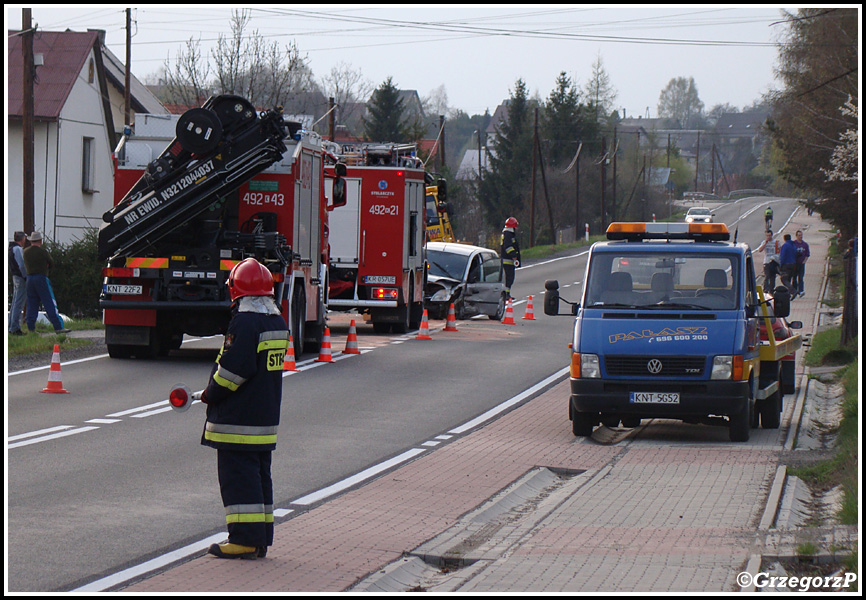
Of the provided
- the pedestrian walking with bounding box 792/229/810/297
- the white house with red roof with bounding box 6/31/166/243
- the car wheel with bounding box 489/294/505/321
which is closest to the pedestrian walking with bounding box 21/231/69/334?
the car wheel with bounding box 489/294/505/321

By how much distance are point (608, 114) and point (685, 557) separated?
11464 centimetres

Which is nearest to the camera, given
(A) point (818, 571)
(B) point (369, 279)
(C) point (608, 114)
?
(A) point (818, 571)

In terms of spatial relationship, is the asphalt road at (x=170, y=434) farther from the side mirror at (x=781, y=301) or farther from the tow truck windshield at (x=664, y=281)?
the side mirror at (x=781, y=301)

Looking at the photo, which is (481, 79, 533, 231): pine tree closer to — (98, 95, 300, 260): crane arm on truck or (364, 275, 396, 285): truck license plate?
(364, 275, 396, 285): truck license plate

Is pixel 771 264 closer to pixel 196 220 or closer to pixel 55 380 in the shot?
pixel 196 220

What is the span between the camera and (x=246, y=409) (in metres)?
6.92

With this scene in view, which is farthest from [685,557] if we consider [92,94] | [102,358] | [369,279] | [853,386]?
[92,94]

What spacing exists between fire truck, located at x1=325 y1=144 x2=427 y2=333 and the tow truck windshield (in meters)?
10.6

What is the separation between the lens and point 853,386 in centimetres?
1483

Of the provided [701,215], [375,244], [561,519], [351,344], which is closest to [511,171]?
[701,215]

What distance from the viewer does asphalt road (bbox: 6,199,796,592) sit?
25.3 ft

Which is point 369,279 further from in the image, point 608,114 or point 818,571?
point 608,114

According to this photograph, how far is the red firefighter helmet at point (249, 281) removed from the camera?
7.01 meters

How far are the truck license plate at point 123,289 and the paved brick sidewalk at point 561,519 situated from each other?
22.5 ft
